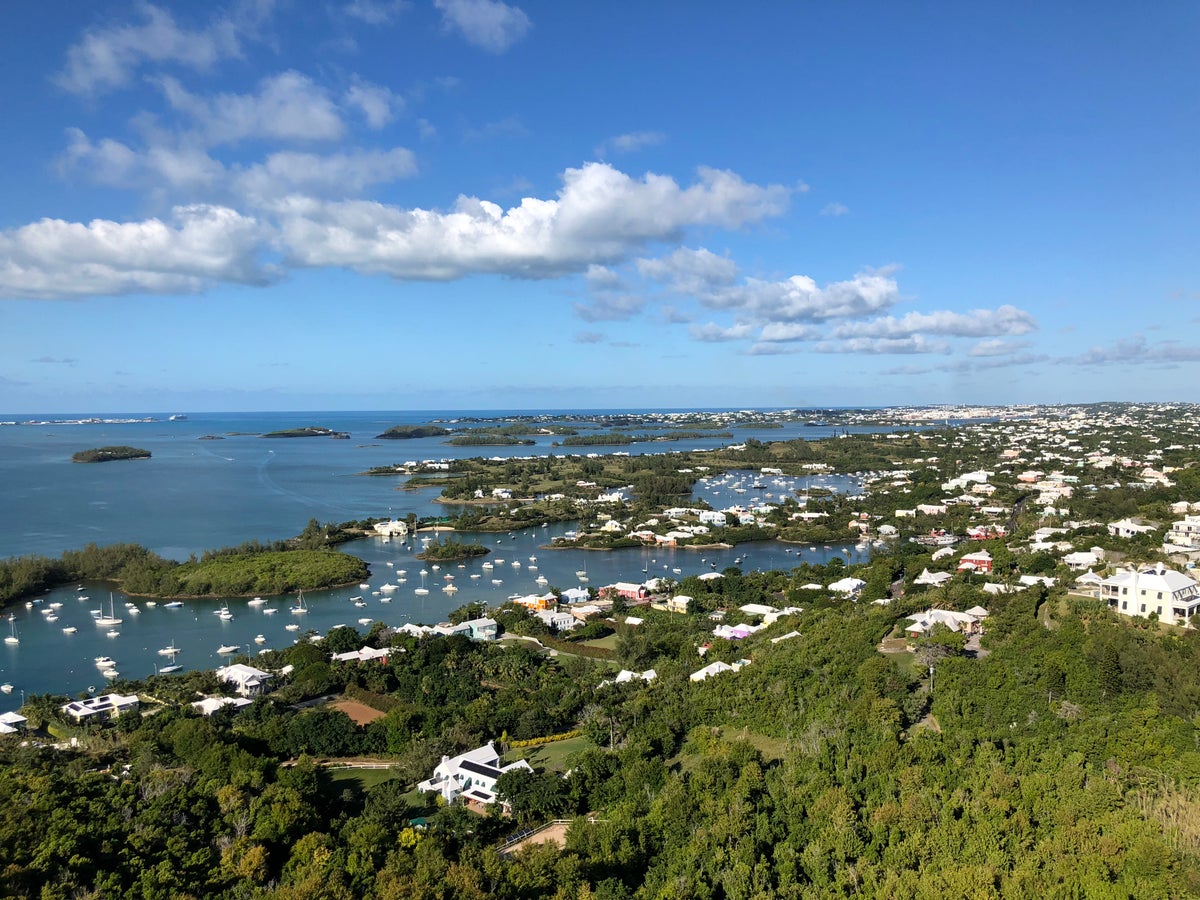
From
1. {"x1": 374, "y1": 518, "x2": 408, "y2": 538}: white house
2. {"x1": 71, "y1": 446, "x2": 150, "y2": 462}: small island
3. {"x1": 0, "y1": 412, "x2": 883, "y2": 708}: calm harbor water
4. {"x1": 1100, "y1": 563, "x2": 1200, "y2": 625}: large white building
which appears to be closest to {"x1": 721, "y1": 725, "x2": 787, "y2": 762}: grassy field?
{"x1": 1100, "y1": 563, "x2": 1200, "y2": 625}: large white building

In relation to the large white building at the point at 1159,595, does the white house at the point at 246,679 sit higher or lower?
lower

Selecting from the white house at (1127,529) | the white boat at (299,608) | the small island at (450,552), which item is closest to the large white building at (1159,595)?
the white house at (1127,529)

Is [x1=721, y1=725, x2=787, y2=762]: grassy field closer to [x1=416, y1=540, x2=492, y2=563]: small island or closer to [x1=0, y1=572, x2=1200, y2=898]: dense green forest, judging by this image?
[x1=0, y1=572, x2=1200, y2=898]: dense green forest

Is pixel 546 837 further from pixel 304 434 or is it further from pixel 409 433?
pixel 304 434

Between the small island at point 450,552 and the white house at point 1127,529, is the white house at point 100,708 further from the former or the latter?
the white house at point 1127,529

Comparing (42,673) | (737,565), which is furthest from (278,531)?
(737,565)

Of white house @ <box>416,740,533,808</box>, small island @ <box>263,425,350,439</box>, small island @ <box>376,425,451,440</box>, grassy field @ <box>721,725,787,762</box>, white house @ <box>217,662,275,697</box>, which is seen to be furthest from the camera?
small island @ <box>263,425,350,439</box>
